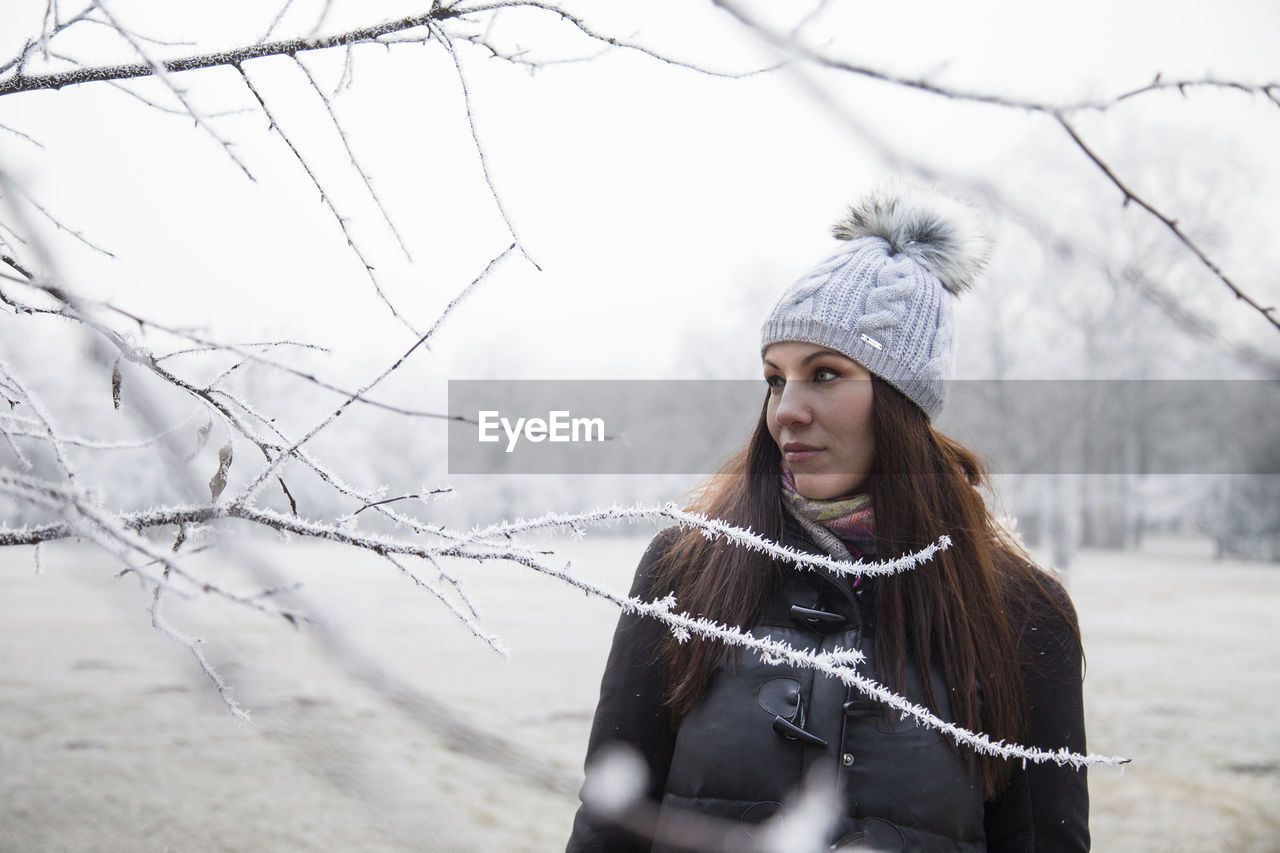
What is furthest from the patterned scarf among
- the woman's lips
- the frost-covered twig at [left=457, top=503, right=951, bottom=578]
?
the frost-covered twig at [left=457, top=503, right=951, bottom=578]

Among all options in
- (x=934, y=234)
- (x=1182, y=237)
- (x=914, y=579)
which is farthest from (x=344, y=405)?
(x=934, y=234)

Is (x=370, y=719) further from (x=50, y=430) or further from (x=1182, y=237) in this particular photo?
(x=1182, y=237)

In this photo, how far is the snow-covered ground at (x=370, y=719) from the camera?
33 cm

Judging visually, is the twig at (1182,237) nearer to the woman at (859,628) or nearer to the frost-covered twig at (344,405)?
the frost-covered twig at (344,405)

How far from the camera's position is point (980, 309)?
16094mm

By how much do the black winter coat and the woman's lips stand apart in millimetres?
159

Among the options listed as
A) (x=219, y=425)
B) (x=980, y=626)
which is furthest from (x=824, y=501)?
(x=219, y=425)

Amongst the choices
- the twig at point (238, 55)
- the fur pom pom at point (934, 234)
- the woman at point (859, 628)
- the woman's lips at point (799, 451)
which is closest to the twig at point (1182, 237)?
the twig at point (238, 55)

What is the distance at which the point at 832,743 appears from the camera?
60.4 inches

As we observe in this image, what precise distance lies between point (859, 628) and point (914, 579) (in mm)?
165

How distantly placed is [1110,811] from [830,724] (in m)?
4.91

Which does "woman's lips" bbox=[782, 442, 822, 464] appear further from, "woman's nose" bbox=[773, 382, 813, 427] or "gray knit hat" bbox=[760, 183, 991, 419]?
"gray knit hat" bbox=[760, 183, 991, 419]

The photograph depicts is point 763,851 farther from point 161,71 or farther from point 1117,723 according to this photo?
point 1117,723

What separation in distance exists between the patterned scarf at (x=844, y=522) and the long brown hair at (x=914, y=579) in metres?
0.03
